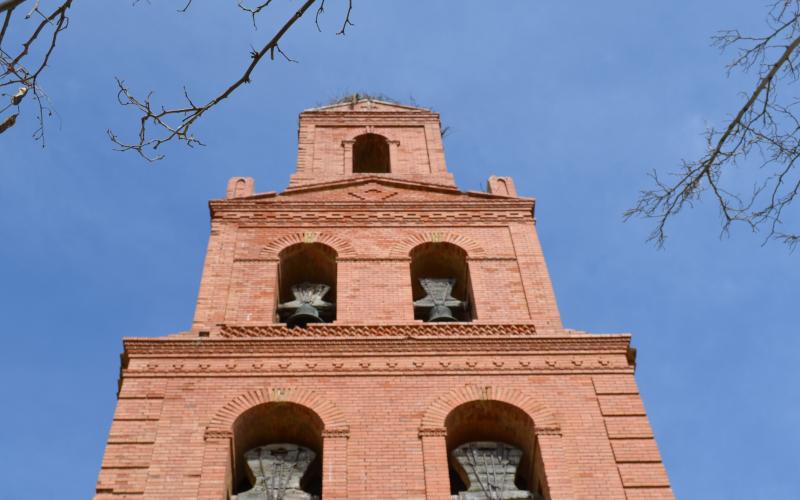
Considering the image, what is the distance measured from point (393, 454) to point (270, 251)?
6.00 meters

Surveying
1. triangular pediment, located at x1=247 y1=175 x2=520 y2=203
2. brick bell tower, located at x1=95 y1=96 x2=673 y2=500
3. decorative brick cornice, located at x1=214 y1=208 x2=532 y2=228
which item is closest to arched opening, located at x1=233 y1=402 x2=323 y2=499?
brick bell tower, located at x1=95 y1=96 x2=673 y2=500

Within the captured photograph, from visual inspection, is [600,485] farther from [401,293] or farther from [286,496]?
[401,293]

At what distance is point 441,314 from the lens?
54.7ft

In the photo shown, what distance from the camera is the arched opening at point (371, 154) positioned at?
2398 cm

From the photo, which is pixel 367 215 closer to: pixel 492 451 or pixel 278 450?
pixel 278 450

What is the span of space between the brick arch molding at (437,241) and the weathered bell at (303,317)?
1.85m

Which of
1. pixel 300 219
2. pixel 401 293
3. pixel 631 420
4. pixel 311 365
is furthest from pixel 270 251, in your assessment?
pixel 631 420

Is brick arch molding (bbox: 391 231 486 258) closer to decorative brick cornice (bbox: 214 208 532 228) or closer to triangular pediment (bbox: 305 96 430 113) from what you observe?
decorative brick cornice (bbox: 214 208 532 228)

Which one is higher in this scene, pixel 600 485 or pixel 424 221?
pixel 424 221

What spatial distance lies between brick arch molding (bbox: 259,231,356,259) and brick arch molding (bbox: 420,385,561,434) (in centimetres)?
445

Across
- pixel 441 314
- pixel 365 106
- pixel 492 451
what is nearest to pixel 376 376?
pixel 492 451

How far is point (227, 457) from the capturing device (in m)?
12.8

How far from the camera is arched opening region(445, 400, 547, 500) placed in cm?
1312

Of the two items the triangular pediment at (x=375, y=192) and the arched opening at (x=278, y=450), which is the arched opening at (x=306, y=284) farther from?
the arched opening at (x=278, y=450)
